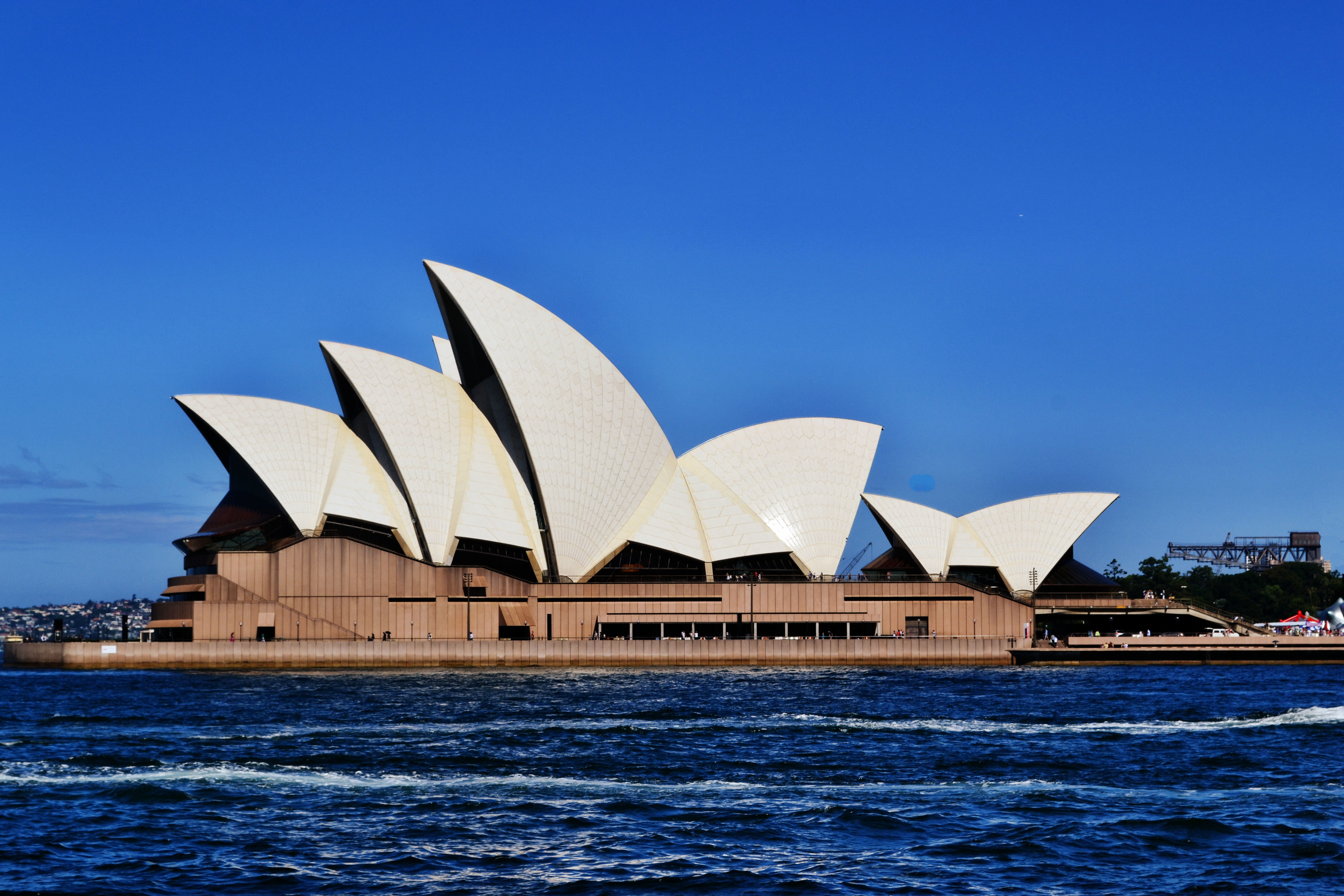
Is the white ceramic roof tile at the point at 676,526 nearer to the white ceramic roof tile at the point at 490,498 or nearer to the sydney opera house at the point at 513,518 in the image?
the sydney opera house at the point at 513,518

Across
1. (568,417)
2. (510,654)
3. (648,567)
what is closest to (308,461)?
(568,417)

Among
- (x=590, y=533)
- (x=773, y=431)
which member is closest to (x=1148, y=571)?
(x=773, y=431)

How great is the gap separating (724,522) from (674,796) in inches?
1756

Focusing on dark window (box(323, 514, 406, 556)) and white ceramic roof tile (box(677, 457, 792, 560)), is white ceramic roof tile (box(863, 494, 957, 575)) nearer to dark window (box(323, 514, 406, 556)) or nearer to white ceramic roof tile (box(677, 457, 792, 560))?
white ceramic roof tile (box(677, 457, 792, 560))

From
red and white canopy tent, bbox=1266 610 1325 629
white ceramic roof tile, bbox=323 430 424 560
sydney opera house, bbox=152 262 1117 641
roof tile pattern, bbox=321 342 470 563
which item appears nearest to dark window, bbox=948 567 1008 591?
sydney opera house, bbox=152 262 1117 641

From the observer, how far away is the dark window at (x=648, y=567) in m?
63.5

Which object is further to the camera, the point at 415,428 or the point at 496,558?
the point at 496,558

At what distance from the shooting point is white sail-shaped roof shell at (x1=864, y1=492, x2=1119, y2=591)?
69750 mm

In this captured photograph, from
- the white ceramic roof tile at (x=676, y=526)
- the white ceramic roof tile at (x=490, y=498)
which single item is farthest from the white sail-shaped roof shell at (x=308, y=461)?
the white ceramic roof tile at (x=676, y=526)

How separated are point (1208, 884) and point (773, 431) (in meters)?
53.4

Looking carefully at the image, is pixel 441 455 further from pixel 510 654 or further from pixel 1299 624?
pixel 1299 624

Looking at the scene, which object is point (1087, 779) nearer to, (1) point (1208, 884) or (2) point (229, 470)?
(1) point (1208, 884)

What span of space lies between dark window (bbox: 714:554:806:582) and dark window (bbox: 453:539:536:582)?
32.2ft

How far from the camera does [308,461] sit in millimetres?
59062
